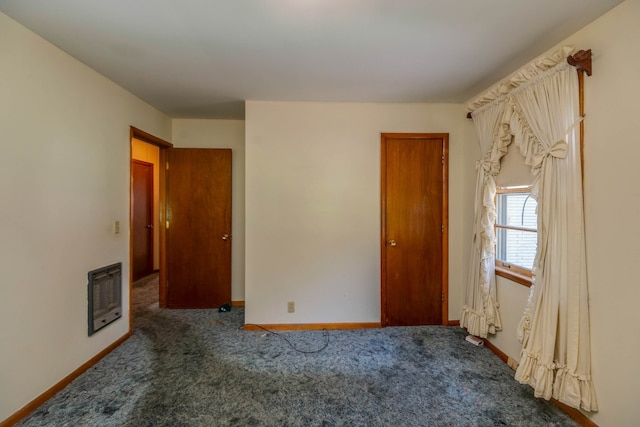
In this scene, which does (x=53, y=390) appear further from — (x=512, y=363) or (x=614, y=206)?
(x=614, y=206)

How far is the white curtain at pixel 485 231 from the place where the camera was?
2346 millimetres

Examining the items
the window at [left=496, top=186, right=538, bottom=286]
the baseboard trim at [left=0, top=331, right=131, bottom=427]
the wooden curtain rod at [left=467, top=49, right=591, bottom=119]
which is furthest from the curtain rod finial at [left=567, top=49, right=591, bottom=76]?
the baseboard trim at [left=0, top=331, right=131, bottom=427]

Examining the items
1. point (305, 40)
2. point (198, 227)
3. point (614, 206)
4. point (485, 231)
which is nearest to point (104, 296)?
point (198, 227)

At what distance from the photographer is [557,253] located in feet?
5.55

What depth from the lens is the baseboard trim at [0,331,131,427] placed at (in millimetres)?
1612

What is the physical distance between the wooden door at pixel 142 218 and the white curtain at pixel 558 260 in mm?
5318

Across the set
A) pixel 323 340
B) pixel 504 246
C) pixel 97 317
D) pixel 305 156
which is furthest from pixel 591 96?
pixel 97 317

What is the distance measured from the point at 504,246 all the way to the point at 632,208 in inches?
42.9

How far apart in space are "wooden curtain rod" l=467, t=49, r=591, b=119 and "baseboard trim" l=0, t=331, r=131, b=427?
4.04 m

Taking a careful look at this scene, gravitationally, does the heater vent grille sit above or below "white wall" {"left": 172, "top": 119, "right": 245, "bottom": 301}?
below

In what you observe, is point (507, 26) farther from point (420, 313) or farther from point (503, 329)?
point (420, 313)

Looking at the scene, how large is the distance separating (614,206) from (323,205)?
7.10 ft

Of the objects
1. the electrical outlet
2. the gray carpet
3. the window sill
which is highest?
the window sill

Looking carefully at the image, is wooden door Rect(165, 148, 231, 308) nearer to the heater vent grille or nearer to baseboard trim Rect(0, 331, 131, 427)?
the heater vent grille
